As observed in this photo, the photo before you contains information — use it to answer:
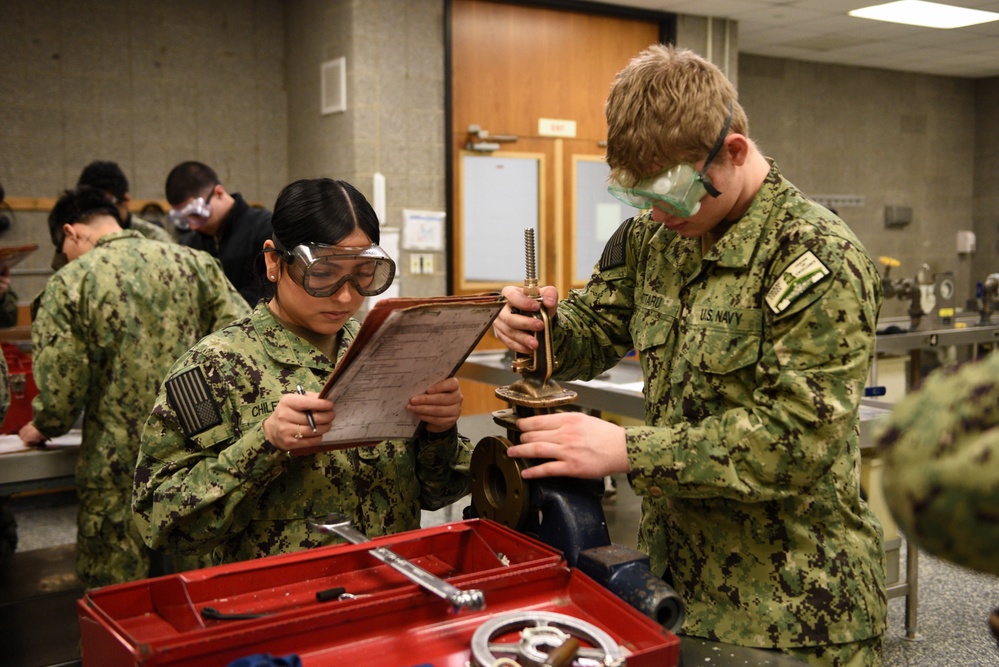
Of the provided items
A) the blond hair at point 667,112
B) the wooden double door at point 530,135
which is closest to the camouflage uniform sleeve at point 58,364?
the blond hair at point 667,112

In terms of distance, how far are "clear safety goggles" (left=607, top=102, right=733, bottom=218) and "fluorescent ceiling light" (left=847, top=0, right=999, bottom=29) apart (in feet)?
19.7

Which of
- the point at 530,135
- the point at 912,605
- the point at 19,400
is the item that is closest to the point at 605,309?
the point at 19,400

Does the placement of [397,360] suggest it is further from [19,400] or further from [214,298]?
A: [19,400]

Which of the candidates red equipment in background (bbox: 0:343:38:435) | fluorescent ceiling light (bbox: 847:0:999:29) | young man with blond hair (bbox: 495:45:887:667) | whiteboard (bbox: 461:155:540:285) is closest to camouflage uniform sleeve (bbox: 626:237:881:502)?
young man with blond hair (bbox: 495:45:887:667)

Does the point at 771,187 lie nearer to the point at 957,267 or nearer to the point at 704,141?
the point at 704,141

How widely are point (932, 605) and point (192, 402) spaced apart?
349cm

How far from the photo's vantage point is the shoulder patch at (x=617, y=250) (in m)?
1.76

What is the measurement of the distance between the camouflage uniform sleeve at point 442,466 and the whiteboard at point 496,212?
14.8 ft

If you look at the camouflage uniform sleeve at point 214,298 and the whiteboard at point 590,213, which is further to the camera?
the whiteboard at point 590,213

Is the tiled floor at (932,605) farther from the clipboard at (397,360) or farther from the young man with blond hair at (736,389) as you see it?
the clipboard at (397,360)

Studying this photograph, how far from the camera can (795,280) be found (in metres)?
1.34

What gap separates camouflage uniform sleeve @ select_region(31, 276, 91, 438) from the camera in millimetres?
2914

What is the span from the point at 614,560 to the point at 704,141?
632 mm

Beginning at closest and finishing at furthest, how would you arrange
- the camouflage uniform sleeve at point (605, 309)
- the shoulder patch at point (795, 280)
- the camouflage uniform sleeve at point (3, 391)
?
the shoulder patch at point (795, 280), the camouflage uniform sleeve at point (605, 309), the camouflage uniform sleeve at point (3, 391)
